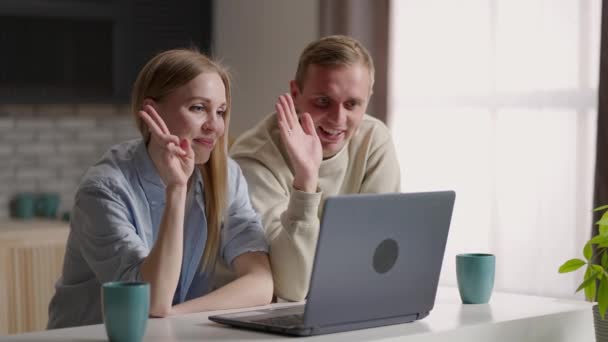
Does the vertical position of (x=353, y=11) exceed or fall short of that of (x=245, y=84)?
it exceeds it

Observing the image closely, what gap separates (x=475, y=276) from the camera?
227 cm

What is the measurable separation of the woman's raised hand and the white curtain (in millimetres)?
A: 1992

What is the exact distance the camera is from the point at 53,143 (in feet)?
16.6

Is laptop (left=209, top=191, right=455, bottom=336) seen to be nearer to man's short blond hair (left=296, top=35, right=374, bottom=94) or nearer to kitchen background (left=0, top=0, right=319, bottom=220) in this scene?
man's short blond hair (left=296, top=35, right=374, bottom=94)

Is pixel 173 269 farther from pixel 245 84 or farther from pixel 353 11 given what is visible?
pixel 245 84

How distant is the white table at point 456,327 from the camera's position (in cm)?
184

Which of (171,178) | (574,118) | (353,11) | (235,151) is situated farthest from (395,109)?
(171,178)

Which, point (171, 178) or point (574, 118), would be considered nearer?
point (171, 178)

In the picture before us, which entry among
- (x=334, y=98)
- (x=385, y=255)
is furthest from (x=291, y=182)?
(x=385, y=255)

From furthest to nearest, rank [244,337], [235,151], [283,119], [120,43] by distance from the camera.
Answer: [120,43], [235,151], [283,119], [244,337]

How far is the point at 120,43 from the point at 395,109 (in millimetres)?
1428

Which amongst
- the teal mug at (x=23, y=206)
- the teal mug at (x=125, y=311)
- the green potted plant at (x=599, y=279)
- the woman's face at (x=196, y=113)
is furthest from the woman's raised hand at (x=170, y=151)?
the teal mug at (x=23, y=206)

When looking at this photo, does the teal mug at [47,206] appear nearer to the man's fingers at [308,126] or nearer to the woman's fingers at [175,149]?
the man's fingers at [308,126]

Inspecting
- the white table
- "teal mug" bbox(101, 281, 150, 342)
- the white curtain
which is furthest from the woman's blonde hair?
the white curtain
